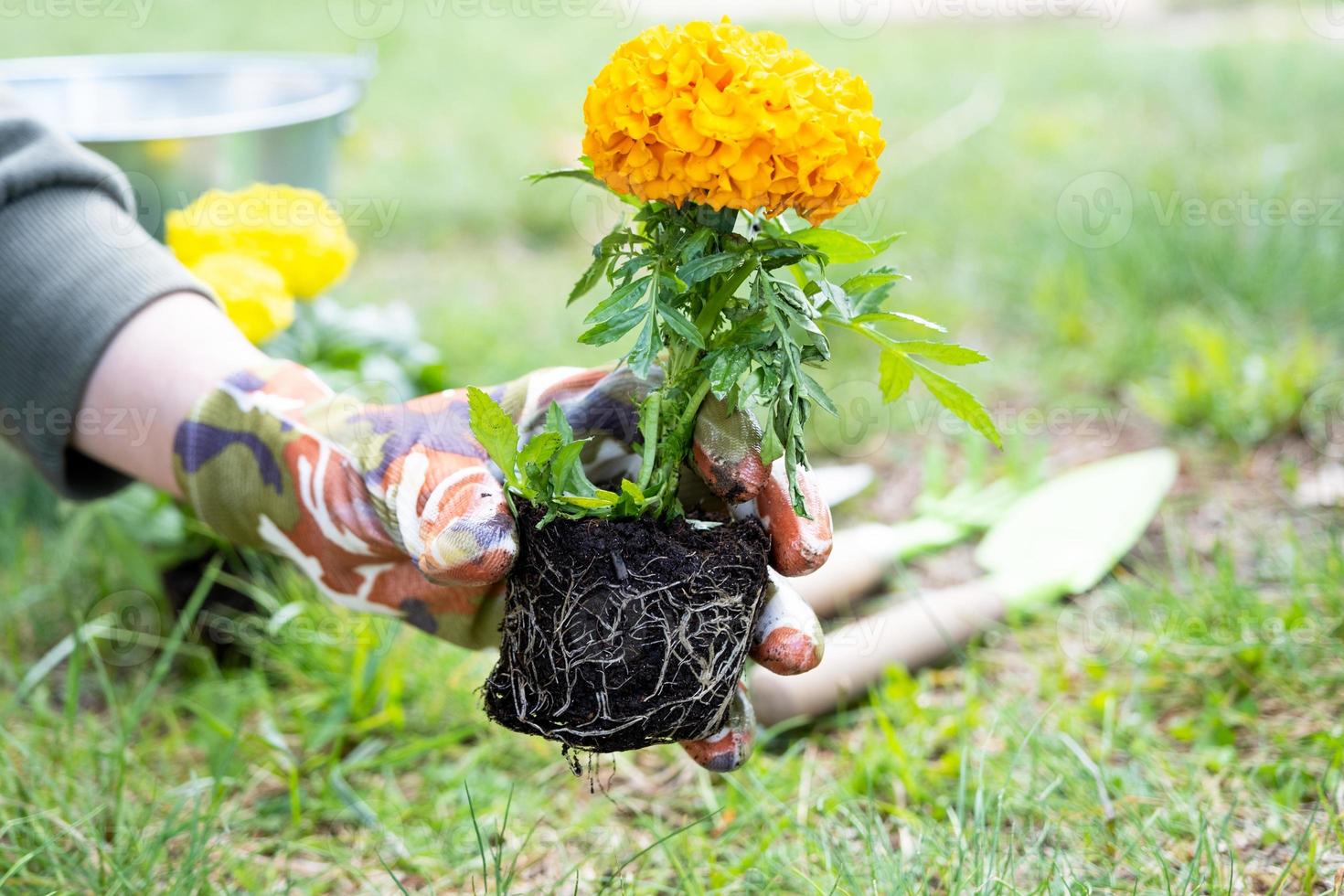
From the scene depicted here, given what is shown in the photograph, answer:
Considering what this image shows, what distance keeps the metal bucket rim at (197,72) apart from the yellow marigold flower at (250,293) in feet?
1.79

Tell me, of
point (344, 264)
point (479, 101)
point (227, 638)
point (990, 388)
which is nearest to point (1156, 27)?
→ point (479, 101)

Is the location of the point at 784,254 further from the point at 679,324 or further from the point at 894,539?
the point at 894,539

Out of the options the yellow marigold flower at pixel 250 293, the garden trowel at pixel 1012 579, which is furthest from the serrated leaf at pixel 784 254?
the yellow marigold flower at pixel 250 293

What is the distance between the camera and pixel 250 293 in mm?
2393

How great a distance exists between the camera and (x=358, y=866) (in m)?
1.87

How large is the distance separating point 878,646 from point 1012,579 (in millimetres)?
467

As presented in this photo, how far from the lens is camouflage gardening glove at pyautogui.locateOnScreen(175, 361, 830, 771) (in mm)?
1349

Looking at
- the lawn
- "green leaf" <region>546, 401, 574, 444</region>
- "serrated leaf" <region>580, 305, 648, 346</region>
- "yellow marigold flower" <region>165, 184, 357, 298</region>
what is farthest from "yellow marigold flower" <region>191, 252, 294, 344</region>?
"serrated leaf" <region>580, 305, 648, 346</region>

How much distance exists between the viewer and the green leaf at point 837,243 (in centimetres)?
126

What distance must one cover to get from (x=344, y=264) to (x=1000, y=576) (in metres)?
1.67

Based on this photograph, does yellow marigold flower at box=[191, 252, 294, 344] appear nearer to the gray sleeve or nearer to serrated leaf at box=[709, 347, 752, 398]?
the gray sleeve

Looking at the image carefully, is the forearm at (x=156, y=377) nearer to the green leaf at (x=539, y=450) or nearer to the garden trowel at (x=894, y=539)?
the green leaf at (x=539, y=450)

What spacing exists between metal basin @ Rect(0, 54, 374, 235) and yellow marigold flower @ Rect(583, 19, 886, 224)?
1991 millimetres

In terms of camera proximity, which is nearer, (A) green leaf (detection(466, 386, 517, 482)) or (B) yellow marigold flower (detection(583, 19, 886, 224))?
(B) yellow marigold flower (detection(583, 19, 886, 224))
